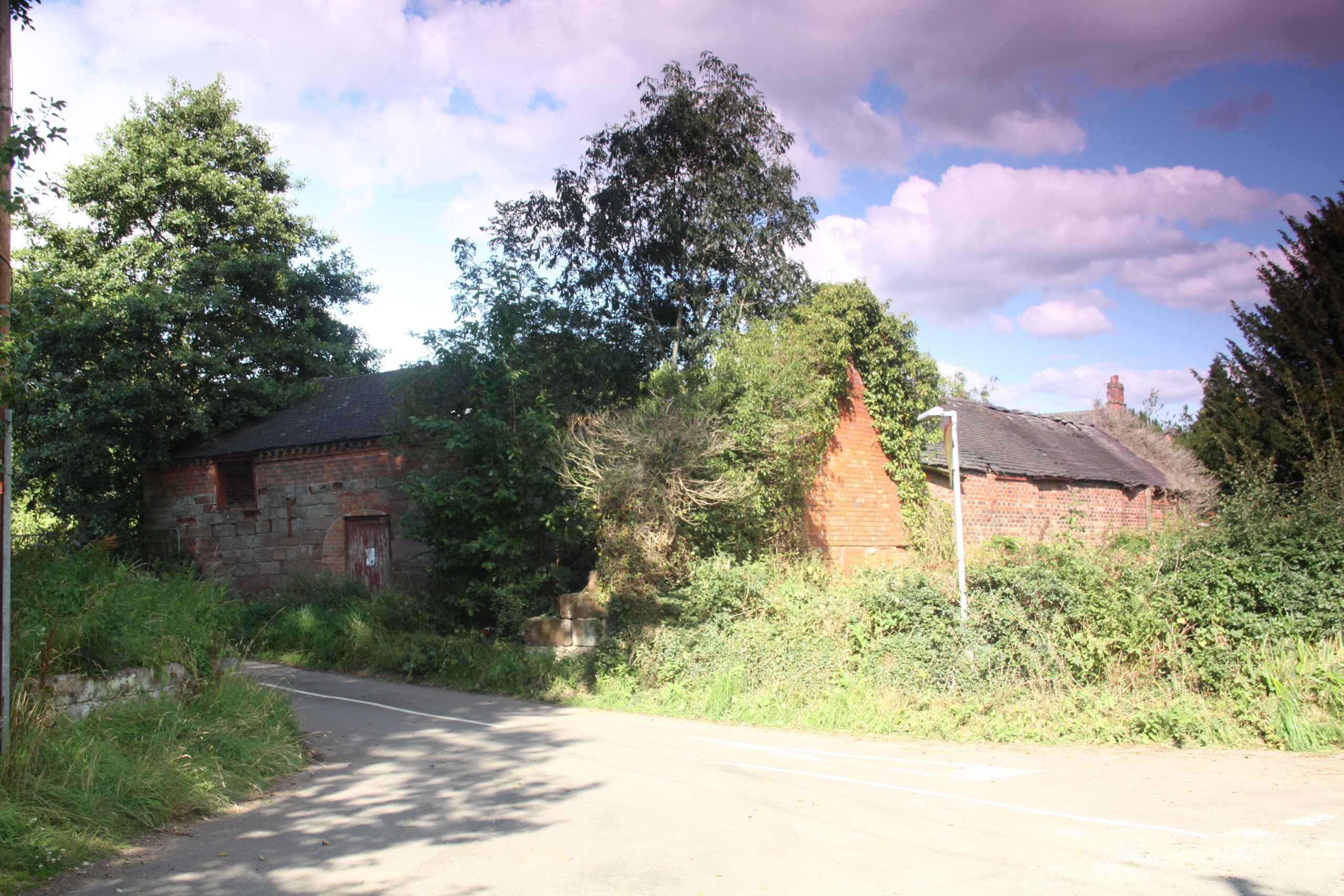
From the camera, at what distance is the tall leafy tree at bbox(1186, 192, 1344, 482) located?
17.0 m

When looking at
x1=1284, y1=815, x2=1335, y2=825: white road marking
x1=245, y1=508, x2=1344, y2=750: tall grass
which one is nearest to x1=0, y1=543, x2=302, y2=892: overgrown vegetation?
x1=245, y1=508, x2=1344, y2=750: tall grass

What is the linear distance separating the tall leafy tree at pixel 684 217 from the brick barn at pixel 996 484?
3231 mm

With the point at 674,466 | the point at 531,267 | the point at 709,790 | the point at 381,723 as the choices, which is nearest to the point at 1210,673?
the point at 709,790

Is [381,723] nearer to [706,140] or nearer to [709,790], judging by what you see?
[709,790]

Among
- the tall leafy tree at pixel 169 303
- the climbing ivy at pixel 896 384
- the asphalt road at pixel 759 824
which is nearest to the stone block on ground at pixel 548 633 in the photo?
the asphalt road at pixel 759 824

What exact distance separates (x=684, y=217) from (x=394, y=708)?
10642 mm

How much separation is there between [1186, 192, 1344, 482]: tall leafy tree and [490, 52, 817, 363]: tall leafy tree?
31.4ft

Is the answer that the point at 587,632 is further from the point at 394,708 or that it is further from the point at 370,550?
the point at 370,550

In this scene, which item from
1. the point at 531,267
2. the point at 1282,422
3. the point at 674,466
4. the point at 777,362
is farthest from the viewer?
the point at 1282,422

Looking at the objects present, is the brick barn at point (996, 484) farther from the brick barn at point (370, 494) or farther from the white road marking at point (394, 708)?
the white road marking at point (394, 708)

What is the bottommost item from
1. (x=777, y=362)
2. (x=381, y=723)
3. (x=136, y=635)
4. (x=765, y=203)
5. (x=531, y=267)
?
(x=381, y=723)

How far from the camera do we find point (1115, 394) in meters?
34.6

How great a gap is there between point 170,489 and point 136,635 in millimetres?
17174

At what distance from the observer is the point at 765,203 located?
57.4 feet
